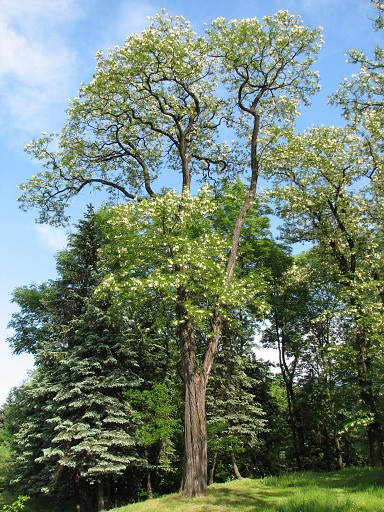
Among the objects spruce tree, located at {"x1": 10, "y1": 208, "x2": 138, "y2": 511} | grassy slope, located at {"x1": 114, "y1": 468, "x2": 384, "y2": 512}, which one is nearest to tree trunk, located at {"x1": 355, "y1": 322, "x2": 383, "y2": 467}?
grassy slope, located at {"x1": 114, "y1": 468, "x2": 384, "y2": 512}

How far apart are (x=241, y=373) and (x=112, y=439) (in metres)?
9.52

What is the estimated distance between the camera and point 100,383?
21.4 metres

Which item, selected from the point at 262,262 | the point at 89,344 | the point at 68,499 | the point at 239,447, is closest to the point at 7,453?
the point at 68,499

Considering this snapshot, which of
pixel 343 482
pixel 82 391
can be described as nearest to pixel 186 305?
pixel 343 482

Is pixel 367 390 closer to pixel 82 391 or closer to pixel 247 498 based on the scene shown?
pixel 247 498

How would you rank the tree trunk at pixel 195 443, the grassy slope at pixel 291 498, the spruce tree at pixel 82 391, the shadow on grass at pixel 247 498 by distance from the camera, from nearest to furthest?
the grassy slope at pixel 291 498, the shadow on grass at pixel 247 498, the tree trunk at pixel 195 443, the spruce tree at pixel 82 391

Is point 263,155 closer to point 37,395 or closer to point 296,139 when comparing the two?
point 296,139

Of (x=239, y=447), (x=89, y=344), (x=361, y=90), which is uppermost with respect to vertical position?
(x=361, y=90)

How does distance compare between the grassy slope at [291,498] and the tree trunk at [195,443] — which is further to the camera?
the tree trunk at [195,443]

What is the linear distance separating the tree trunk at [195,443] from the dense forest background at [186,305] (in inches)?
36.0

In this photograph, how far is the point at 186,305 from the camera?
45.1ft

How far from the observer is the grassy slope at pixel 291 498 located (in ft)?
30.4

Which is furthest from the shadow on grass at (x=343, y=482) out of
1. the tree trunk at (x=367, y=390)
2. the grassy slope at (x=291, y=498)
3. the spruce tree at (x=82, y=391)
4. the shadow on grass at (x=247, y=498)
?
the spruce tree at (x=82, y=391)

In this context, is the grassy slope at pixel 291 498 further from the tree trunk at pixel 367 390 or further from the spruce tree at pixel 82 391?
the spruce tree at pixel 82 391
